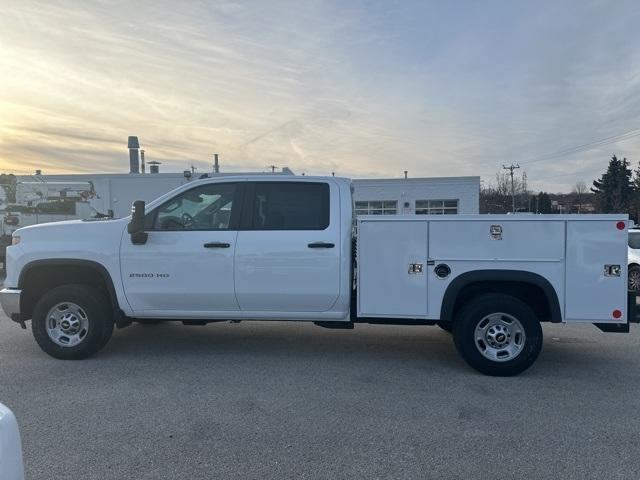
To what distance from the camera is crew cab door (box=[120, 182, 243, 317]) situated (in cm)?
548

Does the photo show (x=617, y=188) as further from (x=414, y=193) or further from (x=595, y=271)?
(x=595, y=271)

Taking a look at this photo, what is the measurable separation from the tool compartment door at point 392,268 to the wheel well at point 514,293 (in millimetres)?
434

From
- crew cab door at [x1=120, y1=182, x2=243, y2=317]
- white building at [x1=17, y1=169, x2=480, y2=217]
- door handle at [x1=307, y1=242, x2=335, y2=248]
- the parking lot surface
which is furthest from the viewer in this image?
white building at [x1=17, y1=169, x2=480, y2=217]

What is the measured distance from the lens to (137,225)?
17.8ft

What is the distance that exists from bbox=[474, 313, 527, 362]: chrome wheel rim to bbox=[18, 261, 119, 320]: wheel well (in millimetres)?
3989

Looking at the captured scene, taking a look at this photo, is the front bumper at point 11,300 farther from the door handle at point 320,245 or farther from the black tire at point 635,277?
the black tire at point 635,277

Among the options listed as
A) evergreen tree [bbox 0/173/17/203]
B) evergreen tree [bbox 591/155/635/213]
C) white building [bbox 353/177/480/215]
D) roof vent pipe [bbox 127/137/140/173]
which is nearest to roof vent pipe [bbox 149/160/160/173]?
roof vent pipe [bbox 127/137/140/173]

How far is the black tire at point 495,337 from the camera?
5055mm

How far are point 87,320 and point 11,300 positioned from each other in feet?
3.00

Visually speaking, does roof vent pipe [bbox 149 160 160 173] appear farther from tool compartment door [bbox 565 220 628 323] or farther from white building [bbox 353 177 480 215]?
tool compartment door [bbox 565 220 628 323]

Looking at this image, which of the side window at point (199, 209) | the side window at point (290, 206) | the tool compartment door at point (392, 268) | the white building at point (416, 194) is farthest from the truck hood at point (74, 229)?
the white building at point (416, 194)

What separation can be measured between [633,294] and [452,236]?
6.19ft

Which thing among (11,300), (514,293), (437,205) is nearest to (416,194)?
(437,205)

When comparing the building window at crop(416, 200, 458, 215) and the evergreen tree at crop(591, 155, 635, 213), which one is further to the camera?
the evergreen tree at crop(591, 155, 635, 213)
